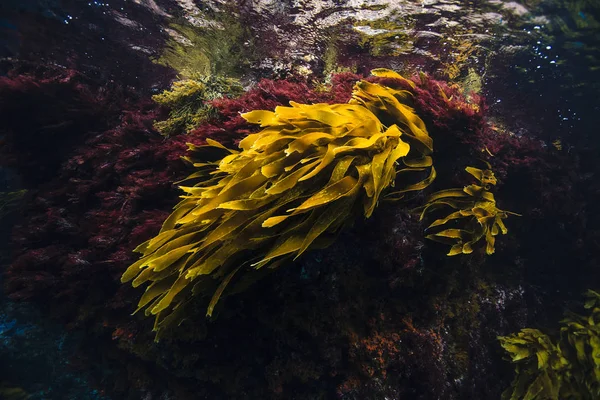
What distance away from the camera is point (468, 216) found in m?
3.11

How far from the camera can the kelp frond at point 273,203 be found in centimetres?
206

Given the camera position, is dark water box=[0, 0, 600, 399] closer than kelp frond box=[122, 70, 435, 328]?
No

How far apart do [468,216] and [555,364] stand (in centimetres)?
194

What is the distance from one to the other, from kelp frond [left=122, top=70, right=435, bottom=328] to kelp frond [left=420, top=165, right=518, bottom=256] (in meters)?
1.13

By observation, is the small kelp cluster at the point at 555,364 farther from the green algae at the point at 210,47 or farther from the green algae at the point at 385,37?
the green algae at the point at 210,47

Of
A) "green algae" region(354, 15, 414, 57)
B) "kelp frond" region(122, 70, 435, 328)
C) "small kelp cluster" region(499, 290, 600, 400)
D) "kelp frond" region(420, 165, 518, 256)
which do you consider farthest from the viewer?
"green algae" region(354, 15, 414, 57)

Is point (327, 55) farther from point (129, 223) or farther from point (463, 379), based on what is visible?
point (463, 379)

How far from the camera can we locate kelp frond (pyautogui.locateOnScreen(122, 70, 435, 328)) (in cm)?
206

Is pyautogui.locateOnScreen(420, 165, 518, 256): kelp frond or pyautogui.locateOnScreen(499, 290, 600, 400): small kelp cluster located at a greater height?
pyautogui.locateOnScreen(420, 165, 518, 256): kelp frond

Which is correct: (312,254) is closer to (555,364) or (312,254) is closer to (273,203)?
(273,203)

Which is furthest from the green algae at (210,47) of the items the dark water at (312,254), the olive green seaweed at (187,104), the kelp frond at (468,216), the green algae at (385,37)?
the kelp frond at (468,216)

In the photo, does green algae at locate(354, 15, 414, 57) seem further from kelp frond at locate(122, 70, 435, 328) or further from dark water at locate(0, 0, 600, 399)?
kelp frond at locate(122, 70, 435, 328)

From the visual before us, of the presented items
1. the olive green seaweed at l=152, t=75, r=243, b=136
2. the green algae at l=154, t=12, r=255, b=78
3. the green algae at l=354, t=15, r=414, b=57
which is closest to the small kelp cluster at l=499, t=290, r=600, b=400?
Answer: the olive green seaweed at l=152, t=75, r=243, b=136

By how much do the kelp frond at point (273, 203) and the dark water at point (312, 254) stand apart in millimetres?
611
